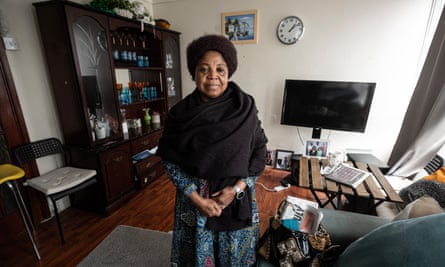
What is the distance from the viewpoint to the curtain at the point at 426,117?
1.85 meters

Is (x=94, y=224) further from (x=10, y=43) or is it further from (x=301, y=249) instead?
(x=301, y=249)

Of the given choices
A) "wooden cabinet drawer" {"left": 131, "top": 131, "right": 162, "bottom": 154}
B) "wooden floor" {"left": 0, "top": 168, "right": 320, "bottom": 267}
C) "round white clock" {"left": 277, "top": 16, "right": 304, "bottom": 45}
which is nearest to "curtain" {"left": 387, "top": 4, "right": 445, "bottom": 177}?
"wooden floor" {"left": 0, "top": 168, "right": 320, "bottom": 267}

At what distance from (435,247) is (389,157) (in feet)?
8.10

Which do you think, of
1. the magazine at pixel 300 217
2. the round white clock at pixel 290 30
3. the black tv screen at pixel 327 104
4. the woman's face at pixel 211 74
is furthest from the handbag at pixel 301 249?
the round white clock at pixel 290 30

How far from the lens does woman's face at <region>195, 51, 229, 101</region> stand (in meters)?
0.90

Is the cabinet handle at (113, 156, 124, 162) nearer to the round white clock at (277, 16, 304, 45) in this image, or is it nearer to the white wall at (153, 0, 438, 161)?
the white wall at (153, 0, 438, 161)

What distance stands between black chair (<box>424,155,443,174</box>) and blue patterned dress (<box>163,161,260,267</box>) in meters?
1.81

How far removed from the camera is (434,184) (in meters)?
1.27

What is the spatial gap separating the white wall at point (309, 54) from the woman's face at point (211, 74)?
5.84 feet

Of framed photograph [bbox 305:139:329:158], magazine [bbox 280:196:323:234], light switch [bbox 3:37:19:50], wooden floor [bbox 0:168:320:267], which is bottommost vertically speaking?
wooden floor [bbox 0:168:320:267]

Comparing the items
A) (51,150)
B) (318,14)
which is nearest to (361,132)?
(318,14)

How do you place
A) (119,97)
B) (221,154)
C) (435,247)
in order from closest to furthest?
(435,247) < (221,154) < (119,97)

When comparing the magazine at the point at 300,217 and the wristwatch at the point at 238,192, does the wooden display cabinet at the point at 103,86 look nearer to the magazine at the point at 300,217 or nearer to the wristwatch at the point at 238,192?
the wristwatch at the point at 238,192

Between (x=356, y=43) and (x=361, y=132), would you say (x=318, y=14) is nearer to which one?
(x=356, y=43)
